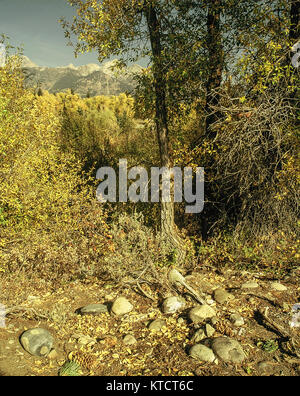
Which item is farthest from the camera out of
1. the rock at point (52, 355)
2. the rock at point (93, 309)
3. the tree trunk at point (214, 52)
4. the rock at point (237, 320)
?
the tree trunk at point (214, 52)

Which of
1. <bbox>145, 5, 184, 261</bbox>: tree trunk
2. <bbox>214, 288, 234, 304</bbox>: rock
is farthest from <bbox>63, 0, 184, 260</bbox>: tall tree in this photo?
<bbox>214, 288, 234, 304</bbox>: rock

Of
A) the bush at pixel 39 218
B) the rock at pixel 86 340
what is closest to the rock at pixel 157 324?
the rock at pixel 86 340

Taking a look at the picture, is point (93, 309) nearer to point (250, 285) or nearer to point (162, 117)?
point (250, 285)

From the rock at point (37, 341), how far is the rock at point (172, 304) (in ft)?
6.10

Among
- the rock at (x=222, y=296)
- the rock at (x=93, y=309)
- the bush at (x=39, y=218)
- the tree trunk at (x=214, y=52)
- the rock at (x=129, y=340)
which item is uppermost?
the tree trunk at (x=214, y=52)

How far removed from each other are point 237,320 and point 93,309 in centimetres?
237

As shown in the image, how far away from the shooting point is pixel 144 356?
378 cm

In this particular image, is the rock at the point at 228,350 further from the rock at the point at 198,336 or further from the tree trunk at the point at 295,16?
the tree trunk at the point at 295,16

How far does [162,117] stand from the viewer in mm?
6215

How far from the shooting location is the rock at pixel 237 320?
166 inches

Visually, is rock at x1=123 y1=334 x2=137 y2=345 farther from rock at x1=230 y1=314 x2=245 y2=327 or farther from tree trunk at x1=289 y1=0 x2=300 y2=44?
tree trunk at x1=289 y1=0 x2=300 y2=44

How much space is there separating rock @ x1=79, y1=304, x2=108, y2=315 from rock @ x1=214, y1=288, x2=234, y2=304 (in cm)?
200

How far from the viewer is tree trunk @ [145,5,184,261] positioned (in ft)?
18.9

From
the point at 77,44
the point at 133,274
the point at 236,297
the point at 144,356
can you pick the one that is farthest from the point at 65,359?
the point at 77,44
